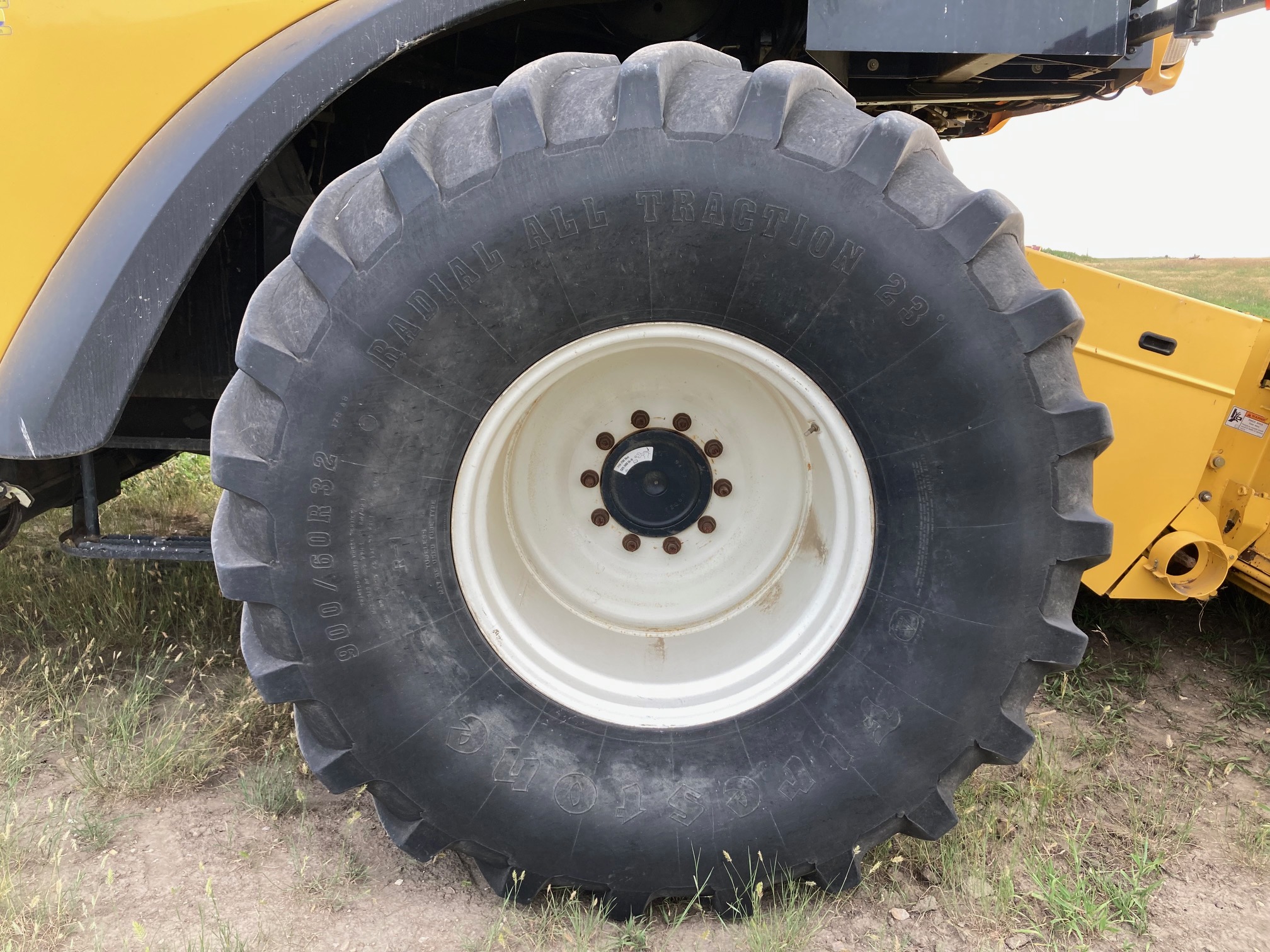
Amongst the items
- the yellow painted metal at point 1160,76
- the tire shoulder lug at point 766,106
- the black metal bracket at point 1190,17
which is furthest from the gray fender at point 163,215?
the yellow painted metal at point 1160,76

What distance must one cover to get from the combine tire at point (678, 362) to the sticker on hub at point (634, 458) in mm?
187

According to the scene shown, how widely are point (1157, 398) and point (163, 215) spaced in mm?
2278

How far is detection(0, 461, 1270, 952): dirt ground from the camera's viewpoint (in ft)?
5.53

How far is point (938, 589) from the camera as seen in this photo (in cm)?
161

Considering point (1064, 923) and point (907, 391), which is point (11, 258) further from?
point (1064, 923)

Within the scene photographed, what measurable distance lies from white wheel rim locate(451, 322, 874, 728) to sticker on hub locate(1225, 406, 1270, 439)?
1305mm

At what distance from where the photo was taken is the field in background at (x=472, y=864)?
5.53 feet

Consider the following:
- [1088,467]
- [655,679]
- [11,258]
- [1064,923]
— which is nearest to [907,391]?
[1088,467]

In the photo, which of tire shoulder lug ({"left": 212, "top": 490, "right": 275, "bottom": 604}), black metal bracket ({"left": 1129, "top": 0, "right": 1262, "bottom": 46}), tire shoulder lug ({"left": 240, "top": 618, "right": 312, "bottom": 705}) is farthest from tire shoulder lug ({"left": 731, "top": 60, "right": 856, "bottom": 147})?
tire shoulder lug ({"left": 240, "top": 618, "right": 312, "bottom": 705})

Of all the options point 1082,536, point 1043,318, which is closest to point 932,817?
point 1082,536

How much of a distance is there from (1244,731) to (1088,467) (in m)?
1.44

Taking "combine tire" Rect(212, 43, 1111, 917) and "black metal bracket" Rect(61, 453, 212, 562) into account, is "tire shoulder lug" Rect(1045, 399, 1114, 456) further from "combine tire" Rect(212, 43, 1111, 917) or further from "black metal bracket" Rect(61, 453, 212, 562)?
"black metal bracket" Rect(61, 453, 212, 562)

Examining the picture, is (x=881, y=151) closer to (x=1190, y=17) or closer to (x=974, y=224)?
(x=974, y=224)

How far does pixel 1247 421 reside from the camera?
7.57 feet
